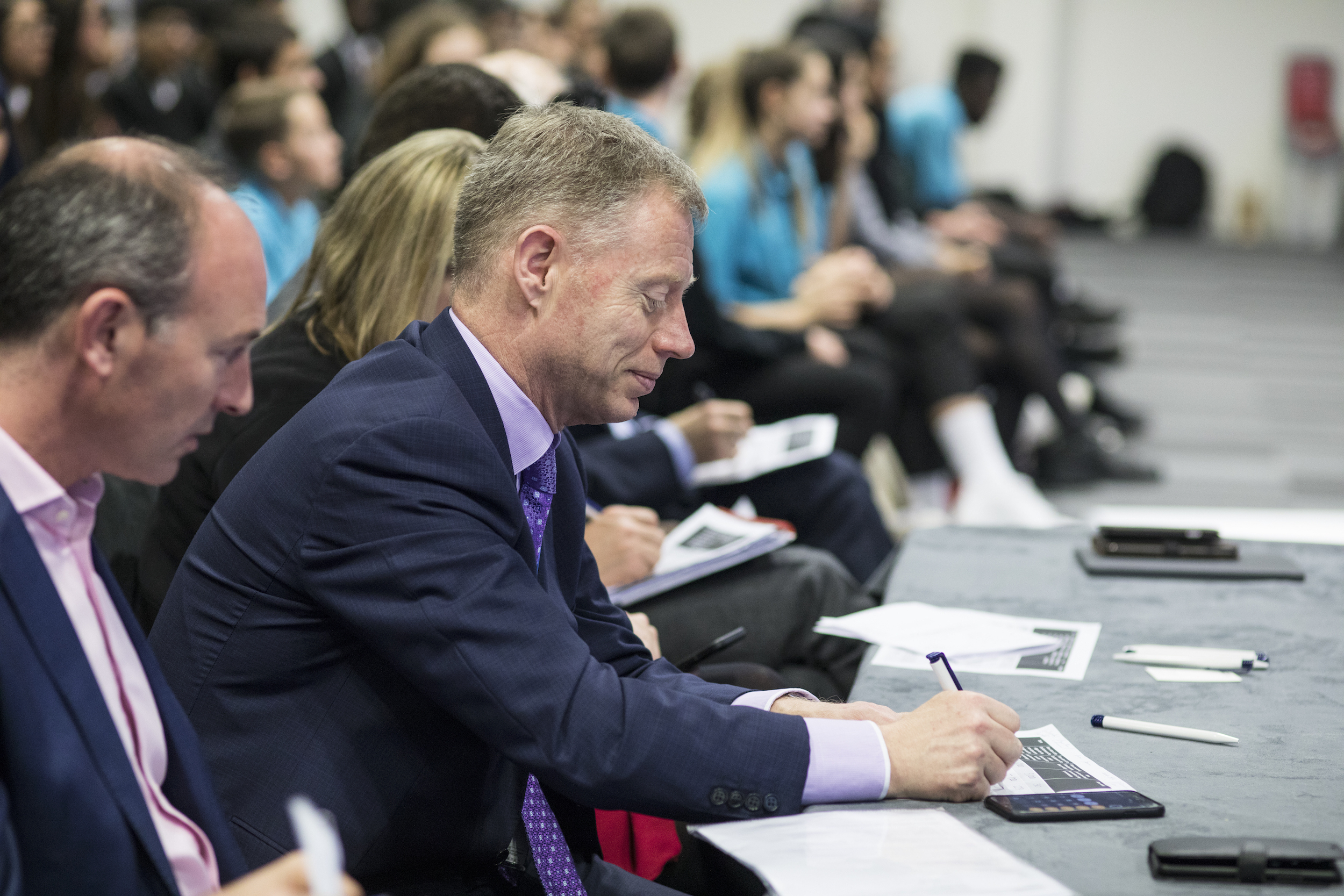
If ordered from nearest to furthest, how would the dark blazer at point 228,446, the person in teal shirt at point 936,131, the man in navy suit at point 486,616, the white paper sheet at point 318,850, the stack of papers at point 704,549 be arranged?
the white paper sheet at point 318,850 < the man in navy suit at point 486,616 < the dark blazer at point 228,446 < the stack of papers at point 704,549 < the person in teal shirt at point 936,131

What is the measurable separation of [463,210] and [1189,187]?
11.7 meters

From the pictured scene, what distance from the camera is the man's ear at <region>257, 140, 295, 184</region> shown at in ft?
13.3

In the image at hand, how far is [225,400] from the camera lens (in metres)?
1.09

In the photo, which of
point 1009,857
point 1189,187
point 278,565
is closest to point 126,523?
point 278,565

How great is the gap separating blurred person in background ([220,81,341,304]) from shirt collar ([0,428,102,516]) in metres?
3.05

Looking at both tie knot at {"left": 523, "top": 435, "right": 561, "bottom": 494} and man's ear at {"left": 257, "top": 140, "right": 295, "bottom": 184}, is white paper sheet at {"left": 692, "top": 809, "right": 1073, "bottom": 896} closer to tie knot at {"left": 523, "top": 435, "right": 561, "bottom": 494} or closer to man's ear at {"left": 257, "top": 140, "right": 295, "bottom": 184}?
tie knot at {"left": 523, "top": 435, "right": 561, "bottom": 494}

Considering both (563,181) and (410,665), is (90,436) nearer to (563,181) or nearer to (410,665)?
(410,665)

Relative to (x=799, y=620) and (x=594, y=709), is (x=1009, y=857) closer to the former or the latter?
(x=594, y=709)

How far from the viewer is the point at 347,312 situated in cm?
181

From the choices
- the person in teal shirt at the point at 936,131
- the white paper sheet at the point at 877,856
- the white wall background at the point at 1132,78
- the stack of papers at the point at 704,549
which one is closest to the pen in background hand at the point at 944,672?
the white paper sheet at the point at 877,856

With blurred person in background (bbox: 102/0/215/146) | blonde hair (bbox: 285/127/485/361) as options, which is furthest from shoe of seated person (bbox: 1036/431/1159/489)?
blurred person in background (bbox: 102/0/215/146)

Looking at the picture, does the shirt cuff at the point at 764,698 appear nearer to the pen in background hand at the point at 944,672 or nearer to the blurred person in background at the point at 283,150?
the pen in background hand at the point at 944,672

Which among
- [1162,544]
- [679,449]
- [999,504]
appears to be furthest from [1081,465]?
[1162,544]

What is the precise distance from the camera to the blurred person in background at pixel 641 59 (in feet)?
14.5
